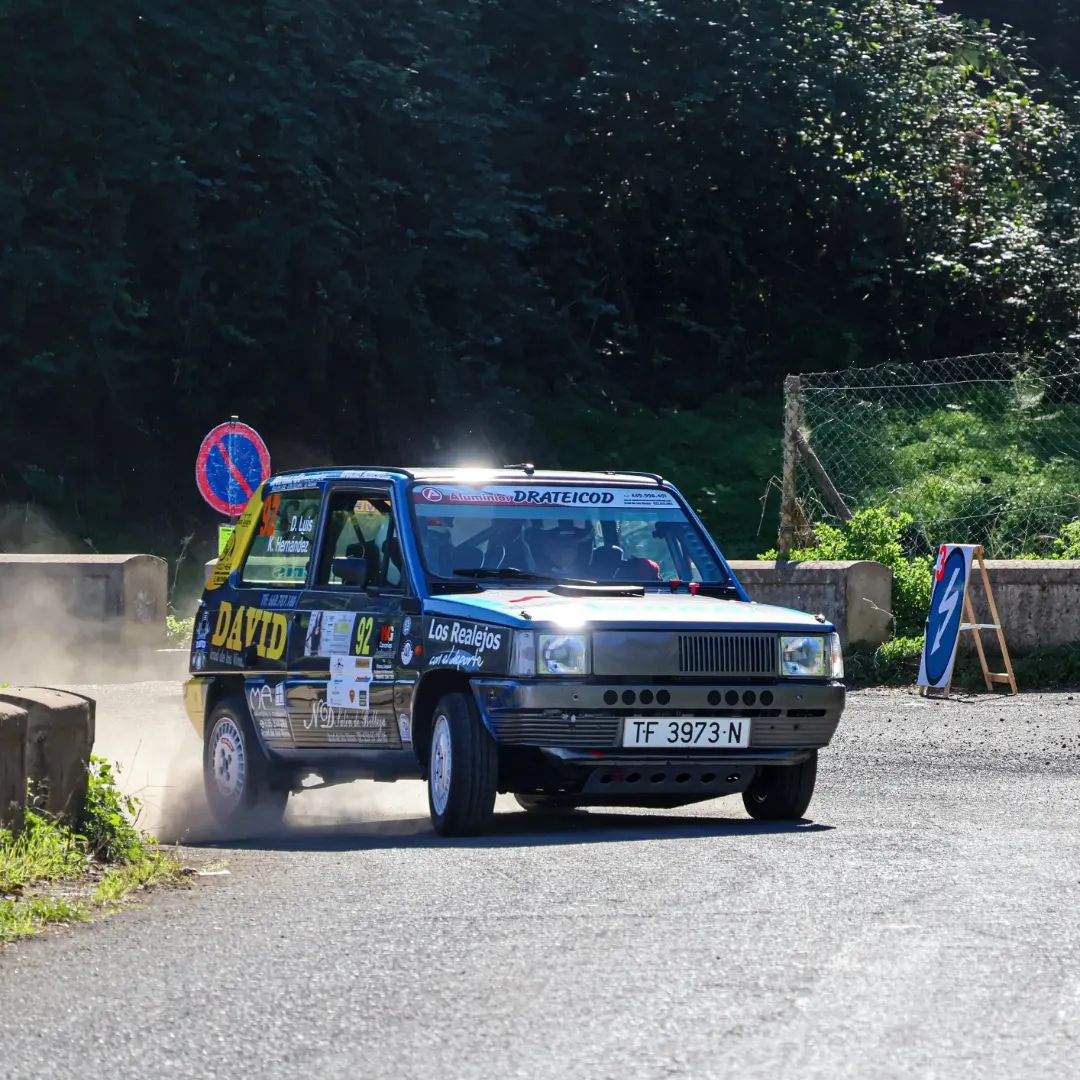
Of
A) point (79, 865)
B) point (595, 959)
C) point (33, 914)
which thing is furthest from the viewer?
point (79, 865)

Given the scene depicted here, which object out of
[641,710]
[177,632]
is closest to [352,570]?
[641,710]

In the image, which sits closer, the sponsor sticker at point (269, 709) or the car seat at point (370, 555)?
the car seat at point (370, 555)

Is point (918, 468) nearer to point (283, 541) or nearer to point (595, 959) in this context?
point (283, 541)

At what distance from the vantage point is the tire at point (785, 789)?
10.7 metres

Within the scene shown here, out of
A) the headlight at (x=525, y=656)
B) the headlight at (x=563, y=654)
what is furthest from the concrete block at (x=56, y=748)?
the headlight at (x=563, y=654)

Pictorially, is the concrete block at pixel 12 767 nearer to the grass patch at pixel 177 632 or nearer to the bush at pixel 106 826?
the bush at pixel 106 826

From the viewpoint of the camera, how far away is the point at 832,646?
1061 cm

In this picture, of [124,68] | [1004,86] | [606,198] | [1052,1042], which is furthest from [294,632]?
[1004,86]

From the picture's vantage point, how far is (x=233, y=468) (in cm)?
2020

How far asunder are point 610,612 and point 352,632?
5.06ft

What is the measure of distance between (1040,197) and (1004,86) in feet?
13.0

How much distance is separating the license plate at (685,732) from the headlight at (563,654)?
339mm

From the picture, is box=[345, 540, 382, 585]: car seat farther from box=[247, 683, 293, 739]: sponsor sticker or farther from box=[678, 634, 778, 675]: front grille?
box=[678, 634, 778, 675]: front grille

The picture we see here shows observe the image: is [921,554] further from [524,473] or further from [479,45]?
[479,45]
